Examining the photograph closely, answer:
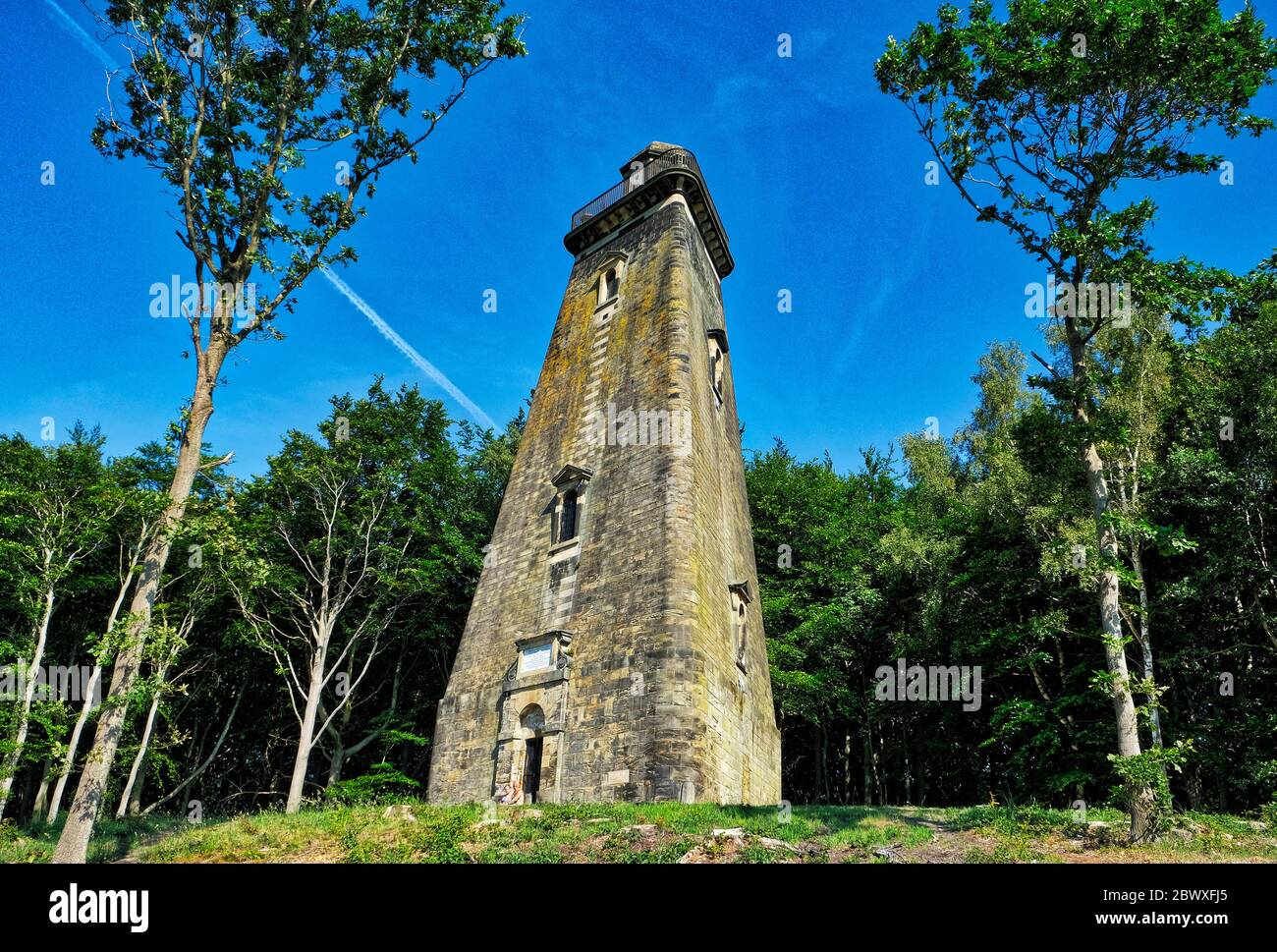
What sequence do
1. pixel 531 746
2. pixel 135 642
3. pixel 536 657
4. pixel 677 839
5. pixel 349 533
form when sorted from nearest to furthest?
pixel 677 839 → pixel 135 642 → pixel 531 746 → pixel 536 657 → pixel 349 533

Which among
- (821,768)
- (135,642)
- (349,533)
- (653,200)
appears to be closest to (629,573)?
(135,642)

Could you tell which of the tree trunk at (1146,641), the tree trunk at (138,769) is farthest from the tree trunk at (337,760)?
the tree trunk at (1146,641)

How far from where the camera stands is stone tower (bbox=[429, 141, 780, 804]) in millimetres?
14836

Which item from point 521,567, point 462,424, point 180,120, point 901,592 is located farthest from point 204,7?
point 901,592

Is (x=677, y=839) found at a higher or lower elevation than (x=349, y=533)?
lower

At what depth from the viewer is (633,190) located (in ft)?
80.8

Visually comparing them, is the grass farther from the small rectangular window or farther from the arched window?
the arched window

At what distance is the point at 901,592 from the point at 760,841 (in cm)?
2102

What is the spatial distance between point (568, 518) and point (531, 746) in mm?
5845

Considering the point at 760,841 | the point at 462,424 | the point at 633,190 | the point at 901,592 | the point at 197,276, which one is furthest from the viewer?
the point at 462,424

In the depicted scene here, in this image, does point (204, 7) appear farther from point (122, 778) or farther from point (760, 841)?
point (122, 778)

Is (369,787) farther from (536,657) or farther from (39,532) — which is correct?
(39,532)

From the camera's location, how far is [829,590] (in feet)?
98.3

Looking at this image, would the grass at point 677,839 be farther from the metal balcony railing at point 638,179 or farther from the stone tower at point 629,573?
the metal balcony railing at point 638,179
